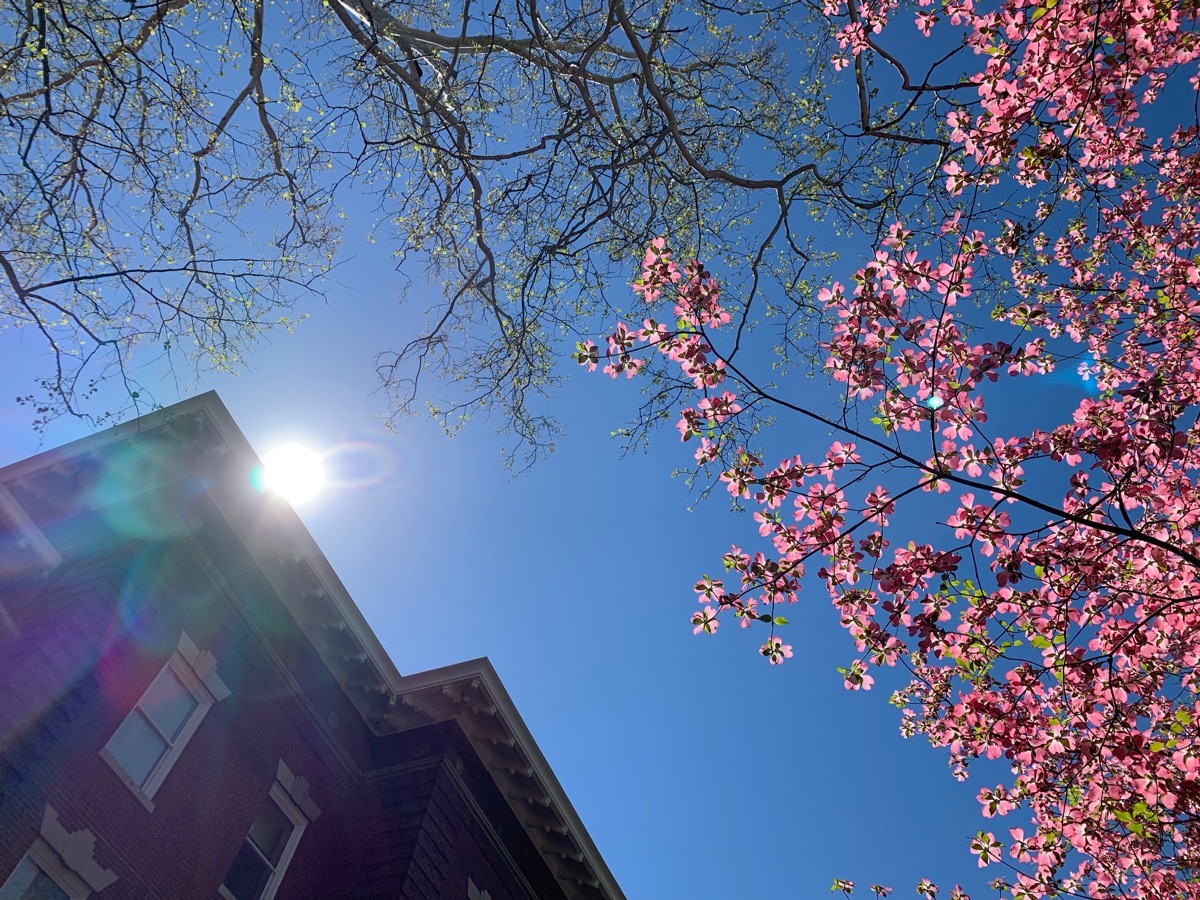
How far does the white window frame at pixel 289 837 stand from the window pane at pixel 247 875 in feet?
0.17

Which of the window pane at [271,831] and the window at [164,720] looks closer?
the window at [164,720]

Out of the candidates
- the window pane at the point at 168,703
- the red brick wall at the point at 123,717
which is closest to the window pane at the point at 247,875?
the red brick wall at the point at 123,717

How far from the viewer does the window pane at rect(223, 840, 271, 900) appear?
32.7 ft

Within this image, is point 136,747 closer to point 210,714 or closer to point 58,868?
point 210,714

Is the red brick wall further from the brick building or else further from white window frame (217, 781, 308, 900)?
white window frame (217, 781, 308, 900)

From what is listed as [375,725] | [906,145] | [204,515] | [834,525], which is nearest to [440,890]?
[375,725]

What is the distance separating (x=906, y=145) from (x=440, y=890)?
40.2 feet

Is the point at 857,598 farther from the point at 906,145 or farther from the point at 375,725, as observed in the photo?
the point at 375,725

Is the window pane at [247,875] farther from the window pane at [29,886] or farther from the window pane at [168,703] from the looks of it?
the window pane at [29,886]

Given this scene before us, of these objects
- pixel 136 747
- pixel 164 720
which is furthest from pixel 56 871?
pixel 164 720

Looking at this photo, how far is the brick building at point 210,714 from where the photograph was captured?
841 centimetres

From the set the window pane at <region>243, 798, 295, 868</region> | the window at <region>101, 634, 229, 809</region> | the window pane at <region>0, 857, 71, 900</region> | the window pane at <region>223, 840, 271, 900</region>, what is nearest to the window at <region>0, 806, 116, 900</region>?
the window pane at <region>0, 857, 71, 900</region>

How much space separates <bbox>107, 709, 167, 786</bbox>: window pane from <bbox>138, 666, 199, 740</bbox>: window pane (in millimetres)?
123

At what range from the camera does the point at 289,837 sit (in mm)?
11086
